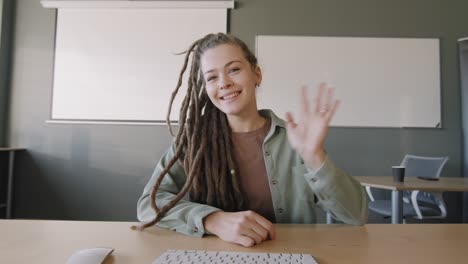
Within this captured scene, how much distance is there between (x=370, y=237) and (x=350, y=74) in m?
2.67

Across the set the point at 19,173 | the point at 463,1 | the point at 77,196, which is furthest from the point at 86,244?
the point at 463,1

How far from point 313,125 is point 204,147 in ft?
1.18

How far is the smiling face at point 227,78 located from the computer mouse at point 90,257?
0.57 meters

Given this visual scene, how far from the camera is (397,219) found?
80.6 inches

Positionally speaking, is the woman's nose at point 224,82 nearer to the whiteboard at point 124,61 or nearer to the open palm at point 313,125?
the open palm at point 313,125

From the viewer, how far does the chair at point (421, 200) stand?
2.38 m

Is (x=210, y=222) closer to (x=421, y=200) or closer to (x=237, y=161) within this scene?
(x=237, y=161)

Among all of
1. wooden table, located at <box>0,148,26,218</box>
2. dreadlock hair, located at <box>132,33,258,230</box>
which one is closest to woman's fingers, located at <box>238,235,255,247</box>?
dreadlock hair, located at <box>132,33,258,230</box>

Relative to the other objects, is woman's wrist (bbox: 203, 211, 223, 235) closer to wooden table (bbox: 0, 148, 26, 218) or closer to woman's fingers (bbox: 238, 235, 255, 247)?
woman's fingers (bbox: 238, 235, 255, 247)

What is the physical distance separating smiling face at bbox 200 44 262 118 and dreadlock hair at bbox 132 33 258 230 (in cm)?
3

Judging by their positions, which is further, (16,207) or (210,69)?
(16,207)

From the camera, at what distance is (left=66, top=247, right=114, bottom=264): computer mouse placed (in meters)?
0.57

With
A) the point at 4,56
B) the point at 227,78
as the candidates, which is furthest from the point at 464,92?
the point at 4,56

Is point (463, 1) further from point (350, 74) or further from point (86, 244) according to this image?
point (86, 244)
